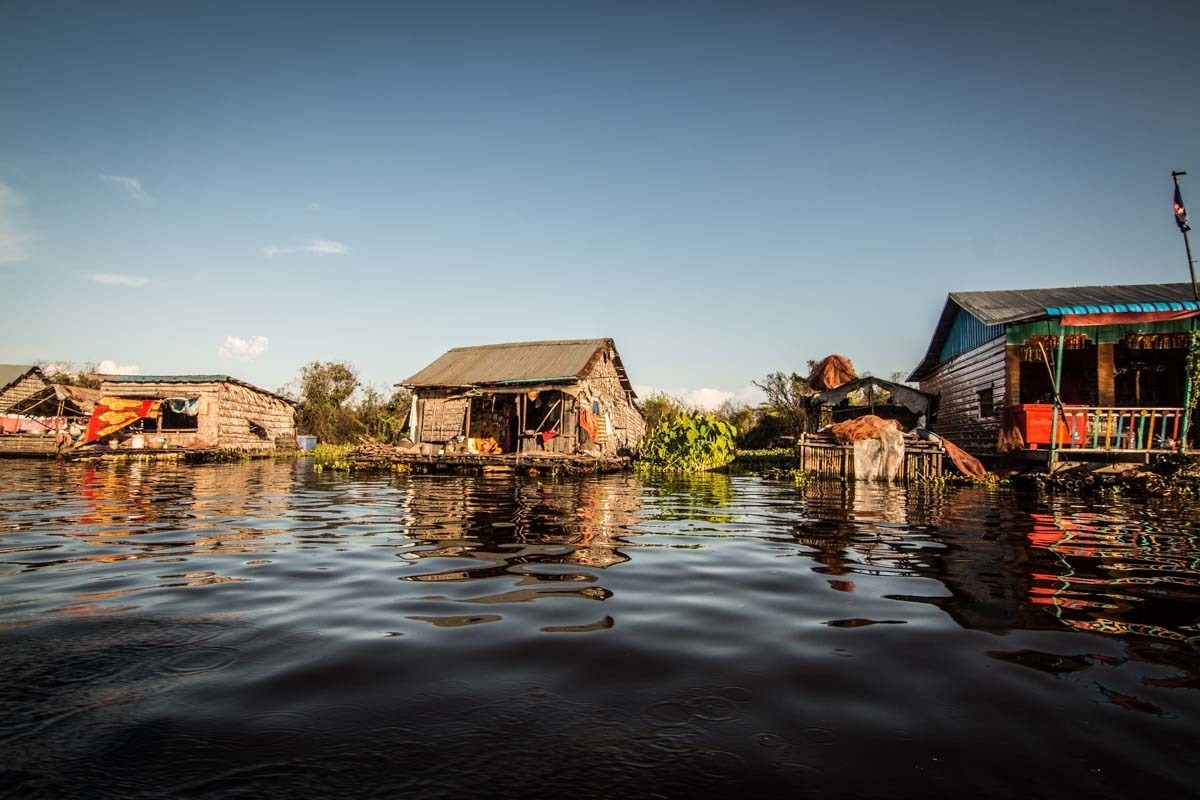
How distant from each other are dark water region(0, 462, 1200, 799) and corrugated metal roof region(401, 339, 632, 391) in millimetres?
16966

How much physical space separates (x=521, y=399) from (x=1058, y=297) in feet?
58.8

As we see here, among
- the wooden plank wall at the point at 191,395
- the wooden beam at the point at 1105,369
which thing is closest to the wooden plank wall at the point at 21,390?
the wooden plank wall at the point at 191,395

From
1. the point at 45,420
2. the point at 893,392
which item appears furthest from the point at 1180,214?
the point at 45,420

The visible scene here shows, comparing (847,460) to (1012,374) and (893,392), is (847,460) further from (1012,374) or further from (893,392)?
(893,392)

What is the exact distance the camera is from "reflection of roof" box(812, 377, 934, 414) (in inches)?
845

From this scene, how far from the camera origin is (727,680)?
2662 millimetres

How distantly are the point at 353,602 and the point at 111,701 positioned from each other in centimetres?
168

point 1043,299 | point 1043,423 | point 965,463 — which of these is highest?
point 1043,299

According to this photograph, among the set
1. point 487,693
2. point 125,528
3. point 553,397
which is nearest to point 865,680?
point 487,693

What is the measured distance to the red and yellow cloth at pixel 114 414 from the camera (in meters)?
27.1

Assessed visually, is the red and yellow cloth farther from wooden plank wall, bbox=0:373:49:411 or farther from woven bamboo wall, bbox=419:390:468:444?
woven bamboo wall, bbox=419:390:468:444

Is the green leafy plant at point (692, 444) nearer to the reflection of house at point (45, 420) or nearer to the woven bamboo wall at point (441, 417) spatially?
the woven bamboo wall at point (441, 417)

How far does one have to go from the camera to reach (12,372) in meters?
37.5

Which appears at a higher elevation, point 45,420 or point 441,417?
point 441,417
